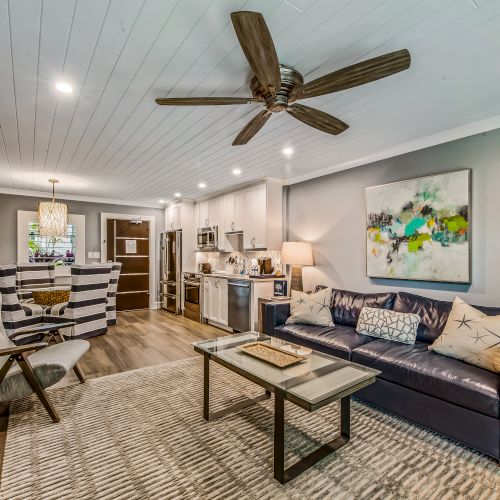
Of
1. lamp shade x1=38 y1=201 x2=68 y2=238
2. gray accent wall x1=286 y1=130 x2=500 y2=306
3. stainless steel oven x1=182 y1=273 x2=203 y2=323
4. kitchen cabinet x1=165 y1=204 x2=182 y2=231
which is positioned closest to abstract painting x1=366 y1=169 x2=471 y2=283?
gray accent wall x1=286 y1=130 x2=500 y2=306

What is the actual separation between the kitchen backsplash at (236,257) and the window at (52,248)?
102 inches

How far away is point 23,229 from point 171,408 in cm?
515

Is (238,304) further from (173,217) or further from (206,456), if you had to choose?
(173,217)

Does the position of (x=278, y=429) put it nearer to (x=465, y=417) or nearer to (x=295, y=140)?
(x=465, y=417)

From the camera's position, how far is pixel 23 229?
5.80 meters

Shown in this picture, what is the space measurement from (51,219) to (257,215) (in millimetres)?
3264

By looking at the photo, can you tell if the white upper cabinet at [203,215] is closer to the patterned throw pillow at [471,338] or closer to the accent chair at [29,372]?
the accent chair at [29,372]

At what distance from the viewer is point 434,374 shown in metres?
2.17

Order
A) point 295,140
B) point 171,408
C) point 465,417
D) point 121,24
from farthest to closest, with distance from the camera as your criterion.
Result: point 295,140 → point 171,408 → point 465,417 → point 121,24

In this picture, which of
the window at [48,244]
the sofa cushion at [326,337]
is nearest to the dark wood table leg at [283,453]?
the sofa cushion at [326,337]

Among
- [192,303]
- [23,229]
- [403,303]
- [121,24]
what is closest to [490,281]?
[403,303]

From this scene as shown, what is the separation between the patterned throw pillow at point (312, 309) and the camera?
3.47 metres

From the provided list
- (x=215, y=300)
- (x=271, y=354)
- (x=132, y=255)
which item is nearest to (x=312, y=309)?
(x=271, y=354)

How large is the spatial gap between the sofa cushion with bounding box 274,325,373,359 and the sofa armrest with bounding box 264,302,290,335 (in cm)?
8
